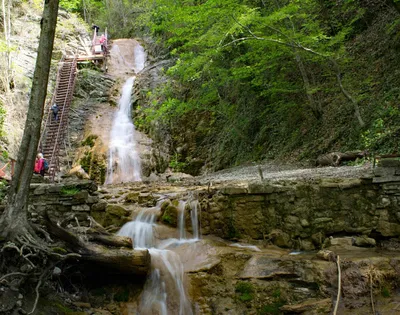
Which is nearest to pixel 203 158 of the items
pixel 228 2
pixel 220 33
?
pixel 220 33

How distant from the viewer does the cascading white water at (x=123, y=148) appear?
14773 mm

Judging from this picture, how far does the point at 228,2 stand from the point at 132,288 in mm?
7979

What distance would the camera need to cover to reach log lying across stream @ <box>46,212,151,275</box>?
503cm

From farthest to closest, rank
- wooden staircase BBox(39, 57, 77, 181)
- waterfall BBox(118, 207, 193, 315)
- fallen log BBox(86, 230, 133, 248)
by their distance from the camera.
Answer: wooden staircase BBox(39, 57, 77, 181) < fallen log BBox(86, 230, 133, 248) < waterfall BBox(118, 207, 193, 315)

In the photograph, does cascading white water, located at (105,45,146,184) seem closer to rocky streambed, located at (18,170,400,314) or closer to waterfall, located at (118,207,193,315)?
rocky streambed, located at (18,170,400,314)

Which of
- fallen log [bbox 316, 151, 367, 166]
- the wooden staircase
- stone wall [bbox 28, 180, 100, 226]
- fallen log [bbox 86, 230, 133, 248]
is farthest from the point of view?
the wooden staircase

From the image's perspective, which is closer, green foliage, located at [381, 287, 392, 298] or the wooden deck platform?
green foliage, located at [381, 287, 392, 298]

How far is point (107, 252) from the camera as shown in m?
5.20

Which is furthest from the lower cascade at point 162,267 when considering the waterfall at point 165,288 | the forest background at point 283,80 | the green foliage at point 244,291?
the forest background at point 283,80

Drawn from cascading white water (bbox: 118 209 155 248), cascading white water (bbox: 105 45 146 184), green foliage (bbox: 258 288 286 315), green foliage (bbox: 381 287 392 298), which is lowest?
green foliage (bbox: 258 288 286 315)

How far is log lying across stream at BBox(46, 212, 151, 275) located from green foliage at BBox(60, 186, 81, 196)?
183 cm

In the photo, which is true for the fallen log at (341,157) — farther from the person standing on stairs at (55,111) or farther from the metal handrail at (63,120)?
the person standing on stairs at (55,111)

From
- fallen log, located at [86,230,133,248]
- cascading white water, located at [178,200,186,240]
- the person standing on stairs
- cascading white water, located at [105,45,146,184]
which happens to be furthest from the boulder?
the person standing on stairs

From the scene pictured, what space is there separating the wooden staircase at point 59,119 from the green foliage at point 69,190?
20.9ft
